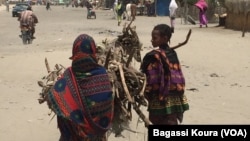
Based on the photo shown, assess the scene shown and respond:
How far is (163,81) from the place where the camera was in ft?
13.0

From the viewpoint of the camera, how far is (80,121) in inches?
138

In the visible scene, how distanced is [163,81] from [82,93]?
2.68ft

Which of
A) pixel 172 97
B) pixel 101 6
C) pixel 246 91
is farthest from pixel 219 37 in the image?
pixel 101 6

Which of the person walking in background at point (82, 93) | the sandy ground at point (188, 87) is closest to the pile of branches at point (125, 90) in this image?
the person walking in background at point (82, 93)

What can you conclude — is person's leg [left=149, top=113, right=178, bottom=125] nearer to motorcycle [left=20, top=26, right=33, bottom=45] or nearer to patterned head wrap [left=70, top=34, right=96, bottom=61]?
patterned head wrap [left=70, top=34, right=96, bottom=61]

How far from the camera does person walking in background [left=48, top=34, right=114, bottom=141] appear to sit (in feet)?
11.4

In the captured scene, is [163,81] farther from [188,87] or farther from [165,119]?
[188,87]

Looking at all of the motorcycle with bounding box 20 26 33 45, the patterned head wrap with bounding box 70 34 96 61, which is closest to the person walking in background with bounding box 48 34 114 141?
the patterned head wrap with bounding box 70 34 96 61

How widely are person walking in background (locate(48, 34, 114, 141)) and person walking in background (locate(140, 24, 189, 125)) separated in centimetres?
56

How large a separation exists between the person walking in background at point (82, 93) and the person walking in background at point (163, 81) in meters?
0.56

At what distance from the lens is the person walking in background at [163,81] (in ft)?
13.0

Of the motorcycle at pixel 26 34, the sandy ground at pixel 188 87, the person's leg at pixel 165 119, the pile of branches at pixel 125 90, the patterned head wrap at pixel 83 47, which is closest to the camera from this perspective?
the patterned head wrap at pixel 83 47

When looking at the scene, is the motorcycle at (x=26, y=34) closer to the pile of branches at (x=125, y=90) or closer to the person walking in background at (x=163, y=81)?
the pile of branches at (x=125, y=90)

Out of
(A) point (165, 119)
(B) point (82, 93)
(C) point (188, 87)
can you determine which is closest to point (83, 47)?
(B) point (82, 93)
